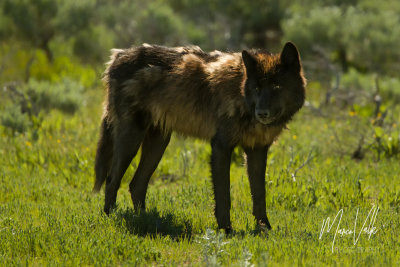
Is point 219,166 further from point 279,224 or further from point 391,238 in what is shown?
point 391,238

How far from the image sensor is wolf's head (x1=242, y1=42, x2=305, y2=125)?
5.13 m

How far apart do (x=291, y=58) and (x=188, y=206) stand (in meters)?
2.27

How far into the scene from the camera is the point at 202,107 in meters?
5.89

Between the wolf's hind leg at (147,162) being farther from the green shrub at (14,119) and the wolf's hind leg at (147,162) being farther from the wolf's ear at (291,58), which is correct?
the green shrub at (14,119)

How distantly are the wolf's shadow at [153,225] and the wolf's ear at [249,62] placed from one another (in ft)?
5.77

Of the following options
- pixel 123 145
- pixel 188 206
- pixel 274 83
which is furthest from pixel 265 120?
pixel 123 145

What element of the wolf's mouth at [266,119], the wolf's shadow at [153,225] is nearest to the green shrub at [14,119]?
the wolf's shadow at [153,225]

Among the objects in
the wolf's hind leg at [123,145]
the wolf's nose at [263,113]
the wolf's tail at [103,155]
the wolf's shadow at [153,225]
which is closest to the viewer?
the wolf's nose at [263,113]

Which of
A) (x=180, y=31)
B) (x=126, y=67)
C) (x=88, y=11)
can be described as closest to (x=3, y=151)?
(x=126, y=67)

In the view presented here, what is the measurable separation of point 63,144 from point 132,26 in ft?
36.7

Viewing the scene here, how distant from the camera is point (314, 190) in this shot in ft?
22.4

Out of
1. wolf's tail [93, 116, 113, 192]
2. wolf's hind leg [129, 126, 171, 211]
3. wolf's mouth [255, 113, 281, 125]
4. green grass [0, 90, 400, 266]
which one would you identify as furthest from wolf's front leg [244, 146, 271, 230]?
wolf's tail [93, 116, 113, 192]

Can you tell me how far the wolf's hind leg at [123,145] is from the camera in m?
6.30

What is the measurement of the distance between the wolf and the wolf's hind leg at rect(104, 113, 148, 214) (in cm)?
1
